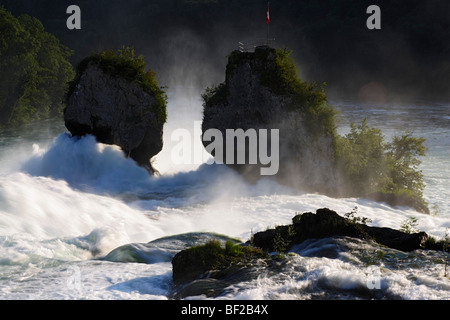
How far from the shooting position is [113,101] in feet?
91.7

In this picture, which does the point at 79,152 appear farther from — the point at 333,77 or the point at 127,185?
the point at 333,77

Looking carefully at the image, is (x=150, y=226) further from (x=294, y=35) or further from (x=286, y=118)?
(x=294, y=35)

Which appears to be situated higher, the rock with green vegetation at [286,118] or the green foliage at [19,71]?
the green foliage at [19,71]

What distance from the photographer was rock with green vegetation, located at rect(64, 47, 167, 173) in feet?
91.3

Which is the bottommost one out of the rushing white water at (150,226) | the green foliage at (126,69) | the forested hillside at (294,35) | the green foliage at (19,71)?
the rushing white water at (150,226)

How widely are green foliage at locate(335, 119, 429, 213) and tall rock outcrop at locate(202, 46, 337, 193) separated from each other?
5.60 ft

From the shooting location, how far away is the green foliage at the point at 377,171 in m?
30.5

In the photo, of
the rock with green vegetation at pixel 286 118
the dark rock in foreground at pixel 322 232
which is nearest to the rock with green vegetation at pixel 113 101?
the rock with green vegetation at pixel 286 118

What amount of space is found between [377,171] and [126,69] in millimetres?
18632

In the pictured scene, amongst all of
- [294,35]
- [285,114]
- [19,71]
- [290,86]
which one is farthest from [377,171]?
[294,35]

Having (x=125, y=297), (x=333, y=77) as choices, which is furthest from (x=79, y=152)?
(x=333, y=77)

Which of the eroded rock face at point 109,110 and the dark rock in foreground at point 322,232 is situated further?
the eroded rock face at point 109,110
